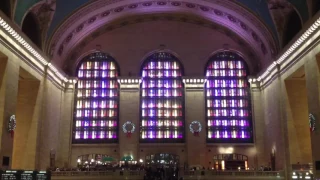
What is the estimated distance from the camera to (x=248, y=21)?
34719 mm

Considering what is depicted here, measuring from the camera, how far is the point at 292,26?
30.8 meters

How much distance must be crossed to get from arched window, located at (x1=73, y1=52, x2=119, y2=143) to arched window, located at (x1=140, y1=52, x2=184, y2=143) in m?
2.84

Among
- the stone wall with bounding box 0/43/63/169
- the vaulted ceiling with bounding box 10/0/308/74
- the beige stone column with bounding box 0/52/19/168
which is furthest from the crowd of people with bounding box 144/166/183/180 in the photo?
the vaulted ceiling with bounding box 10/0/308/74

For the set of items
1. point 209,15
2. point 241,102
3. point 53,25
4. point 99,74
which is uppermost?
point 209,15

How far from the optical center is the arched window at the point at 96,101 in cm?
3769

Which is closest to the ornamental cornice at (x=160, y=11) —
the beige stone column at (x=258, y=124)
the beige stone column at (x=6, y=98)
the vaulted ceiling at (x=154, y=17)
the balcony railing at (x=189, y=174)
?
the vaulted ceiling at (x=154, y=17)

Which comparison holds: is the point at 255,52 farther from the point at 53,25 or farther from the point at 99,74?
the point at 53,25

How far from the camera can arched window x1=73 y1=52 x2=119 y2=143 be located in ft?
124

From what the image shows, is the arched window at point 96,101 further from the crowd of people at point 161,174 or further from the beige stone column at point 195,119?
the crowd of people at point 161,174

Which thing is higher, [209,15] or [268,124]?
[209,15]

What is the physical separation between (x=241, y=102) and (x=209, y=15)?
357 inches

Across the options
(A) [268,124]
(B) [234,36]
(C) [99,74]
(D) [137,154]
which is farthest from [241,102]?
(C) [99,74]

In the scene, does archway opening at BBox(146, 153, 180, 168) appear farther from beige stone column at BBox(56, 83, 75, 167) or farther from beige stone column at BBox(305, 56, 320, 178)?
beige stone column at BBox(305, 56, 320, 178)

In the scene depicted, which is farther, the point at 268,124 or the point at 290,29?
the point at 268,124
